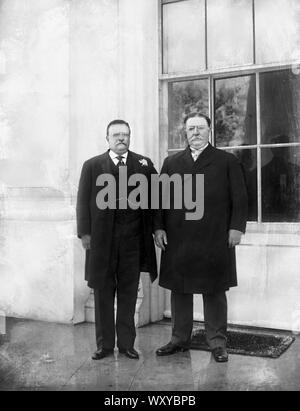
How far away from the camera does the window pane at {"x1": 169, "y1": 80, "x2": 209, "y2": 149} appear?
166 inches

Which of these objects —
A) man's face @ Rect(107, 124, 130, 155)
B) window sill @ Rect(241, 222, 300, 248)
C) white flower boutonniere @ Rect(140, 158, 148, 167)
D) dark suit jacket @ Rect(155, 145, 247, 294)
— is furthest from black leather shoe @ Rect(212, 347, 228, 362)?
man's face @ Rect(107, 124, 130, 155)

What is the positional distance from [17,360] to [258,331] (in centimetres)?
180

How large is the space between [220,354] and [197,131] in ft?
4.77

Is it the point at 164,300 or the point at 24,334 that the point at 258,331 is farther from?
the point at 24,334

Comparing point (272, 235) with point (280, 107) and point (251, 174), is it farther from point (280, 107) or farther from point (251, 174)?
point (280, 107)

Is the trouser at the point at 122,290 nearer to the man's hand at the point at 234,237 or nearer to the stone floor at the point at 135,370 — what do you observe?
the stone floor at the point at 135,370

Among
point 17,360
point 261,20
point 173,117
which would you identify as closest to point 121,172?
point 173,117

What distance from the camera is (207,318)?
3.35m

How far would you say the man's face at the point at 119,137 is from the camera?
3360mm

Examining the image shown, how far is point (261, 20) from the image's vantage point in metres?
3.90

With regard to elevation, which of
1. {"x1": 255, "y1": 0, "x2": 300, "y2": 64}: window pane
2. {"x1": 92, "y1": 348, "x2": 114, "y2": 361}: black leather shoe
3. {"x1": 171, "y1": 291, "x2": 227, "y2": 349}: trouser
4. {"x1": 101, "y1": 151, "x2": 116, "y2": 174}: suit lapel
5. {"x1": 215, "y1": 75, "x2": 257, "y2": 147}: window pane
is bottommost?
{"x1": 92, "y1": 348, "x2": 114, "y2": 361}: black leather shoe

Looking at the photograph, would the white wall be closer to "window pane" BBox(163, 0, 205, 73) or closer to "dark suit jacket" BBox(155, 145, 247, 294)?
"window pane" BBox(163, 0, 205, 73)

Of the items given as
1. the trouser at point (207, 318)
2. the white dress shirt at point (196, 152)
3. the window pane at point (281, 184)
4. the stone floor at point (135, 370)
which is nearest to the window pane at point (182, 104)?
the window pane at point (281, 184)

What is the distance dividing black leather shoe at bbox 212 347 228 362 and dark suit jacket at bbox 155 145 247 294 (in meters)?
0.38
